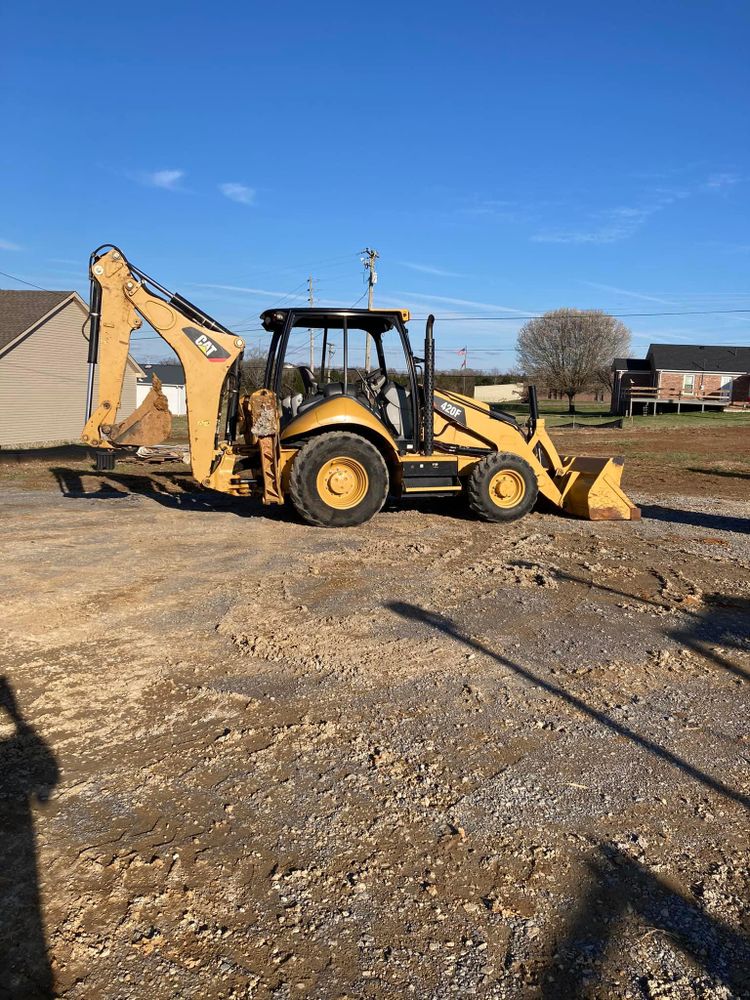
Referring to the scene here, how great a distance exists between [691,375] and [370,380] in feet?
182

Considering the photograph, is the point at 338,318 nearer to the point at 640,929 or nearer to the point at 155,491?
the point at 155,491

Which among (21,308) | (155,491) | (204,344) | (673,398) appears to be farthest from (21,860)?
(673,398)

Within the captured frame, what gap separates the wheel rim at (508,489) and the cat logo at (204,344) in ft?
12.6

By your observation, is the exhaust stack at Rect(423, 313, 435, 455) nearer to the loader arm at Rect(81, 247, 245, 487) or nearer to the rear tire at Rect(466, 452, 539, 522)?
the rear tire at Rect(466, 452, 539, 522)

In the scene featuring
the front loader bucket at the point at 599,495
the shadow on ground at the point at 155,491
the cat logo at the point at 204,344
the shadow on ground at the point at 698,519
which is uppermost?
the cat logo at the point at 204,344

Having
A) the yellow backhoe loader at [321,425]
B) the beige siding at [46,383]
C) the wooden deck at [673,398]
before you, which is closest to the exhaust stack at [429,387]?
the yellow backhoe loader at [321,425]

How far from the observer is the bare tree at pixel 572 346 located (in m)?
66.3

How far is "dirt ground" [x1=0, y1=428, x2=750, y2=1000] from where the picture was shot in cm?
229

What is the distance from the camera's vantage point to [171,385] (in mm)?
49625

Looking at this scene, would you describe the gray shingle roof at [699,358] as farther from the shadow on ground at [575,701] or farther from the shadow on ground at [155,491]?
the shadow on ground at [575,701]

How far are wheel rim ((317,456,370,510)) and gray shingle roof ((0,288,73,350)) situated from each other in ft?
73.0

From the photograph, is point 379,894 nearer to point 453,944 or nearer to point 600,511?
point 453,944

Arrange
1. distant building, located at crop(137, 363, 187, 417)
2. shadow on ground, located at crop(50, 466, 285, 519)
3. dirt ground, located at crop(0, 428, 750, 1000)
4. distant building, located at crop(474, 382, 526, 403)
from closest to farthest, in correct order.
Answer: dirt ground, located at crop(0, 428, 750, 1000) → shadow on ground, located at crop(50, 466, 285, 519) → distant building, located at crop(137, 363, 187, 417) → distant building, located at crop(474, 382, 526, 403)

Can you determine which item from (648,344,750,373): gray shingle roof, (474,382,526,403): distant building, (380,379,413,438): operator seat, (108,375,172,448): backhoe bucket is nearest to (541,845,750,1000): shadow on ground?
(380,379,413,438): operator seat
